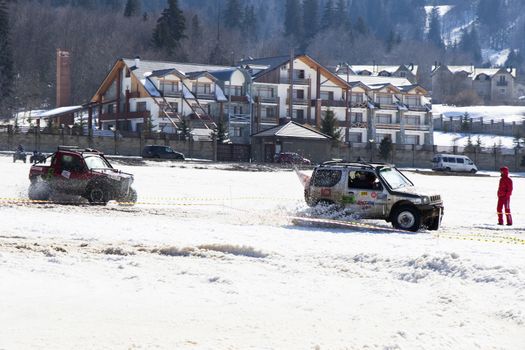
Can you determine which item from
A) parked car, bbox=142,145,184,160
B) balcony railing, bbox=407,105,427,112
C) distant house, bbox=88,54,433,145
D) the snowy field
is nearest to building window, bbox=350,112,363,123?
distant house, bbox=88,54,433,145

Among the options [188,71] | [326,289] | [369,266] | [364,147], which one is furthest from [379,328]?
[188,71]

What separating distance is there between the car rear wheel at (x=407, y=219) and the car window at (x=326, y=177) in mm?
1717

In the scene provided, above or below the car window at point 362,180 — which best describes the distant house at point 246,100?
above

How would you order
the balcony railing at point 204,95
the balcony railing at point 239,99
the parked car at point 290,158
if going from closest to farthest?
the parked car at point 290,158, the balcony railing at point 204,95, the balcony railing at point 239,99

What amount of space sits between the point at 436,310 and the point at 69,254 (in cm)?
630

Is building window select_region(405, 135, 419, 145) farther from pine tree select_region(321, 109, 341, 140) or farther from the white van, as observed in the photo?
the white van

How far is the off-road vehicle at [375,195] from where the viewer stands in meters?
21.3

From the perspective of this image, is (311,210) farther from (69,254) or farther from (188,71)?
(188,71)

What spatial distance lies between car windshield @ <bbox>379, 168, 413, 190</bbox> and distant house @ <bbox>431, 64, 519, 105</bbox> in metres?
169

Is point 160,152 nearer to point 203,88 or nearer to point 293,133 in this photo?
point 293,133

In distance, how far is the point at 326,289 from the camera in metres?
12.8

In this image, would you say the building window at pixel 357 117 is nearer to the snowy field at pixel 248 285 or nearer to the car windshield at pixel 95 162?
the car windshield at pixel 95 162

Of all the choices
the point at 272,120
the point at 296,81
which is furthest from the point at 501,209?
the point at 296,81

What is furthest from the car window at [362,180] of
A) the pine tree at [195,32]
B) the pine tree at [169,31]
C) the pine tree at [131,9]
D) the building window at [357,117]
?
the pine tree at [131,9]
